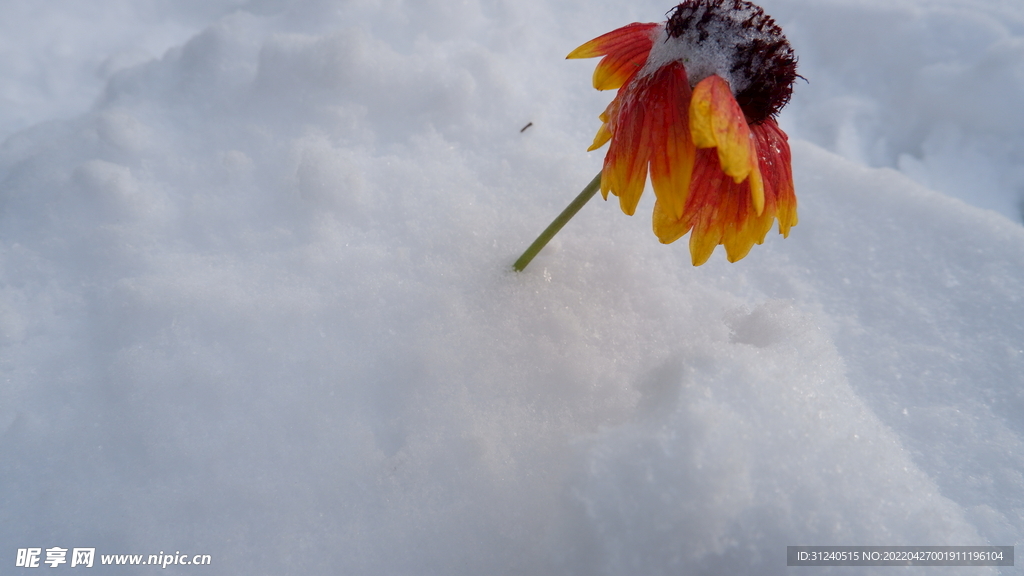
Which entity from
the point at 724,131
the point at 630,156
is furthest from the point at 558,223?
the point at 724,131

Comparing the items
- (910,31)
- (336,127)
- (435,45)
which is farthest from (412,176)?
(910,31)

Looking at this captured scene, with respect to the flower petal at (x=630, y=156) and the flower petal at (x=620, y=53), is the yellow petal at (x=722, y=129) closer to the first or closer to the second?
the flower petal at (x=630, y=156)

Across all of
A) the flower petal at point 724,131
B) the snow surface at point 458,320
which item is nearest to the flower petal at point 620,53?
the flower petal at point 724,131

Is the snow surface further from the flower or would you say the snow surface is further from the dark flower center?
the dark flower center

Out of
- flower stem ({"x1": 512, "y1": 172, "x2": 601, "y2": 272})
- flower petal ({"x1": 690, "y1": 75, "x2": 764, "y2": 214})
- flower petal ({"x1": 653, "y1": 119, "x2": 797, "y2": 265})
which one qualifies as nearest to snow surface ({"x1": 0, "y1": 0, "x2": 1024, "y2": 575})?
flower stem ({"x1": 512, "y1": 172, "x2": 601, "y2": 272})

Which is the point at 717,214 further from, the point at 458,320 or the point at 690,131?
the point at 458,320

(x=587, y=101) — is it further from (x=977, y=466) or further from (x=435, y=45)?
(x=977, y=466)
